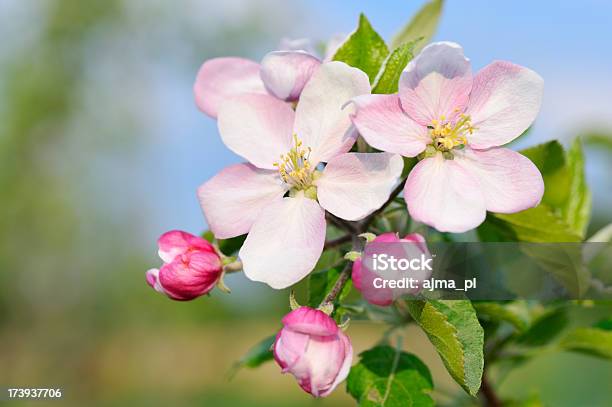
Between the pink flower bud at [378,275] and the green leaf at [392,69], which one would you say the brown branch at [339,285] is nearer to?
the pink flower bud at [378,275]

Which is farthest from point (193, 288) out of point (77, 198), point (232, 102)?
point (77, 198)

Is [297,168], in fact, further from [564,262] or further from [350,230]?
[564,262]

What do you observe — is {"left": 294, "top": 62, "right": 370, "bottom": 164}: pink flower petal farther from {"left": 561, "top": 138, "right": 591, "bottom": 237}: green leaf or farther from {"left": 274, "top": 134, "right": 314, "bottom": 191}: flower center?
{"left": 561, "top": 138, "right": 591, "bottom": 237}: green leaf

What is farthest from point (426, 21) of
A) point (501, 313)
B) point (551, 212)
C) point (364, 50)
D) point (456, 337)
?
point (456, 337)

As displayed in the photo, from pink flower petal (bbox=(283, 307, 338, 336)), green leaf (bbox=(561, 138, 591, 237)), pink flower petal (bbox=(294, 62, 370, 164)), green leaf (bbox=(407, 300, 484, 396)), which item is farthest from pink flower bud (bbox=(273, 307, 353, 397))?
green leaf (bbox=(561, 138, 591, 237))

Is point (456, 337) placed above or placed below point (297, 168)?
below

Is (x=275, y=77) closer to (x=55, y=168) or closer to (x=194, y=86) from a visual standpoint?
(x=194, y=86)

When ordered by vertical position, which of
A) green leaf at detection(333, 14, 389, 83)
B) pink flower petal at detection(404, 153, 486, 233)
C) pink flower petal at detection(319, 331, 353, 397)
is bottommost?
pink flower petal at detection(319, 331, 353, 397)
